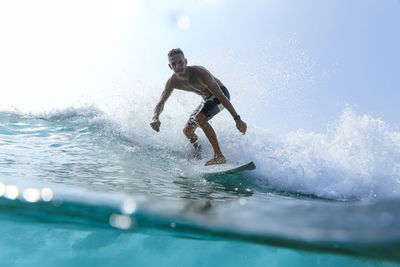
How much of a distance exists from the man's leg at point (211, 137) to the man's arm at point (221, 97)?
518 millimetres

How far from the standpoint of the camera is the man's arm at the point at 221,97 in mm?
4270

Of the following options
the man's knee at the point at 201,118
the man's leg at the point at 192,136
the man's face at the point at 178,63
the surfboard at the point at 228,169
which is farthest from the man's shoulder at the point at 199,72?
the surfboard at the point at 228,169

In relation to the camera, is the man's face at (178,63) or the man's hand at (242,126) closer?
the man's hand at (242,126)

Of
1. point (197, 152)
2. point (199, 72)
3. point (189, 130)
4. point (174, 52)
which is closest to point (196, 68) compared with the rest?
point (199, 72)

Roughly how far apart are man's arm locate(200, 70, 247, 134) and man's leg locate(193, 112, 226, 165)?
0.52 meters

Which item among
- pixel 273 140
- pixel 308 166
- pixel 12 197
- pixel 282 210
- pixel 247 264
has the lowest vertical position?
pixel 247 264

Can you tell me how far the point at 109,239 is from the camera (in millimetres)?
2135

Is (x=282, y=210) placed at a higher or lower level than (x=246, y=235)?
higher

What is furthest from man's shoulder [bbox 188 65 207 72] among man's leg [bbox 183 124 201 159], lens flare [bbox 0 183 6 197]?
lens flare [bbox 0 183 6 197]

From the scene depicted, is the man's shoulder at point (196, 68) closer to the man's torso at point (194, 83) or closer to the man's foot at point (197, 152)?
the man's torso at point (194, 83)

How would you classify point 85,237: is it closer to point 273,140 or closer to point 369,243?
point 369,243

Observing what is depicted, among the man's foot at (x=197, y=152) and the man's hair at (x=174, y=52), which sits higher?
the man's hair at (x=174, y=52)

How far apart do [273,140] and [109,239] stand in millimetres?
4676

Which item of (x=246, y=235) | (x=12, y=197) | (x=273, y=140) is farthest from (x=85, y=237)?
(x=273, y=140)
